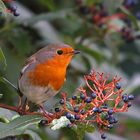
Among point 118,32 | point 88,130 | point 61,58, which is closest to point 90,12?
point 118,32

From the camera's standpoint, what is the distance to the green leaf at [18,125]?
10.1 feet

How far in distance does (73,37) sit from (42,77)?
2001 millimetres

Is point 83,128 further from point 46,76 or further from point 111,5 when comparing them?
point 111,5

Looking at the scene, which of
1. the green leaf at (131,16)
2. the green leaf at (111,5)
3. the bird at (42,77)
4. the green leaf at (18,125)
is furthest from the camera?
the green leaf at (131,16)

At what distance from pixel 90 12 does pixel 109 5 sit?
52cm

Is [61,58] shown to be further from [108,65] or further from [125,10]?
[108,65]

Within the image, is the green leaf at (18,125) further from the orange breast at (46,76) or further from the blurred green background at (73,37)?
the blurred green background at (73,37)

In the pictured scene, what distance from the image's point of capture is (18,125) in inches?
123

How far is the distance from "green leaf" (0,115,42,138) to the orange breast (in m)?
0.38

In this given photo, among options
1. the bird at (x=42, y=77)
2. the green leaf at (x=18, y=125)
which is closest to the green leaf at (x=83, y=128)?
the green leaf at (x=18, y=125)

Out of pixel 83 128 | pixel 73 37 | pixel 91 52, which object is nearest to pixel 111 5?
pixel 91 52

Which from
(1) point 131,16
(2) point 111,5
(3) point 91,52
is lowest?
(3) point 91,52

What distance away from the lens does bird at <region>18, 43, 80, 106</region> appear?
3545 millimetres

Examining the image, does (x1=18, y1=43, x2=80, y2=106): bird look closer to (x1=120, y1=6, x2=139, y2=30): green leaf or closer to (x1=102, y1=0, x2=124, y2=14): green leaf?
(x1=102, y1=0, x2=124, y2=14): green leaf
